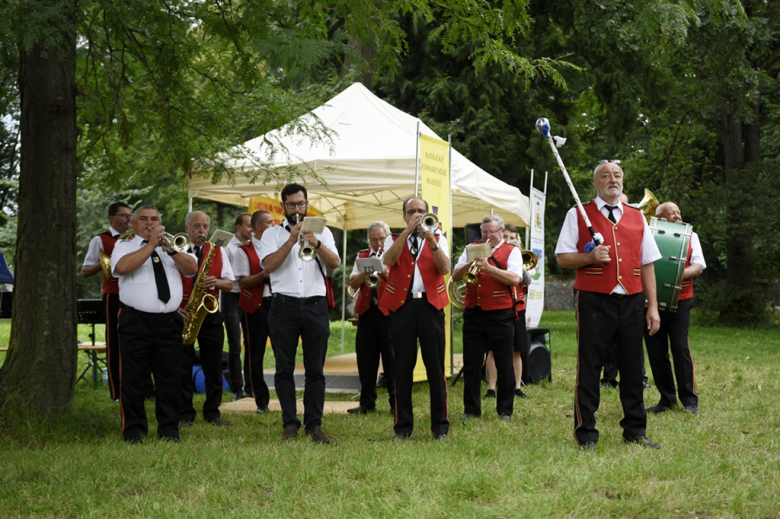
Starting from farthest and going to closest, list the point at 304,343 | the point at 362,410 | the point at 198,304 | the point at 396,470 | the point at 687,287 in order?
1. the point at 362,410
2. the point at 687,287
3. the point at 198,304
4. the point at 304,343
5. the point at 396,470

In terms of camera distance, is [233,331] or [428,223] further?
[233,331]

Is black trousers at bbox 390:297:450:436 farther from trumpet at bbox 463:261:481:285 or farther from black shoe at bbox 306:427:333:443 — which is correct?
trumpet at bbox 463:261:481:285

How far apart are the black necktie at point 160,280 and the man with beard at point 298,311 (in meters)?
0.77

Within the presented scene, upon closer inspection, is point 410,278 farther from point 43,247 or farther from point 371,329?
point 43,247

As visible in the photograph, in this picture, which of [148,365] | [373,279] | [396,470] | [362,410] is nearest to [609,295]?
[396,470]

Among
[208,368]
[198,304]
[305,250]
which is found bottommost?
[208,368]

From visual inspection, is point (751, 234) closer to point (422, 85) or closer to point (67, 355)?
point (422, 85)

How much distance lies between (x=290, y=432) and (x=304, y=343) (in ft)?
2.34

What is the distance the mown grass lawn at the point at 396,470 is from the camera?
14.5 ft

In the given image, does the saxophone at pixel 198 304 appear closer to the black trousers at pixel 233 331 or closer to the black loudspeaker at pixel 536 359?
the black trousers at pixel 233 331

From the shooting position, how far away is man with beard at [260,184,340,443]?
21.0 feet

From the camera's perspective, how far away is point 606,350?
5.87 metres

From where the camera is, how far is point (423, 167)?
896 cm

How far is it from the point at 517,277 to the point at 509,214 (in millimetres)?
5582
